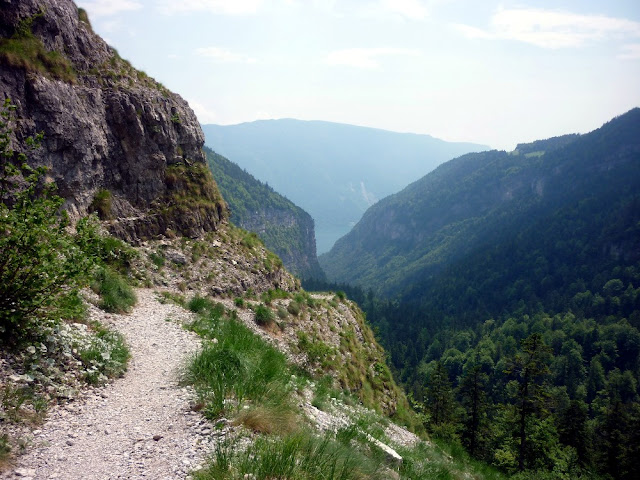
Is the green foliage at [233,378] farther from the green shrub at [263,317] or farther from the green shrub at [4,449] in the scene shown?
the green shrub at [263,317]

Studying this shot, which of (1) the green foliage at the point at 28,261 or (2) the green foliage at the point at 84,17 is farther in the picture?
(2) the green foliage at the point at 84,17

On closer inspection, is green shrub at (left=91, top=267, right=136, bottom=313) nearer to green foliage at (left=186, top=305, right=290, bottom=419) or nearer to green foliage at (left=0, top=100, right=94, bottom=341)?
green foliage at (left=186, top=305, right=290, bottom=419)

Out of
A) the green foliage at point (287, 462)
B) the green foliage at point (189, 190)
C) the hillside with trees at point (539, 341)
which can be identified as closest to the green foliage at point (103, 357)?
the green foliage at point (287, 462)

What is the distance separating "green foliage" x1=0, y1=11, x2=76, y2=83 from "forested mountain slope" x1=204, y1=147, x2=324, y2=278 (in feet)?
401

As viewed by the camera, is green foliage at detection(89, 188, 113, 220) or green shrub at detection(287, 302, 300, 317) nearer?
green foliage at detection(89, 188, 113, 220)

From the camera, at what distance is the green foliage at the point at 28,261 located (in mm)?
6148

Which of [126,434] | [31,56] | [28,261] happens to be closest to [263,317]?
[126,434]

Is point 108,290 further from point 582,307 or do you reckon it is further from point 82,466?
point 582,307

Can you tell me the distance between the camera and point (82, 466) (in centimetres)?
486

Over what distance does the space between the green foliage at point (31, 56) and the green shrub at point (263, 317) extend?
14.0 metres

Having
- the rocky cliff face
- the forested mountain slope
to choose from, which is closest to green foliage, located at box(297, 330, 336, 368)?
the forested mountain slope

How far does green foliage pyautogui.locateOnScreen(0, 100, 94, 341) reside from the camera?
242 inches

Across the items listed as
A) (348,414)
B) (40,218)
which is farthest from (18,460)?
(348,414)

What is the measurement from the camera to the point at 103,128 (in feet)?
62.0
